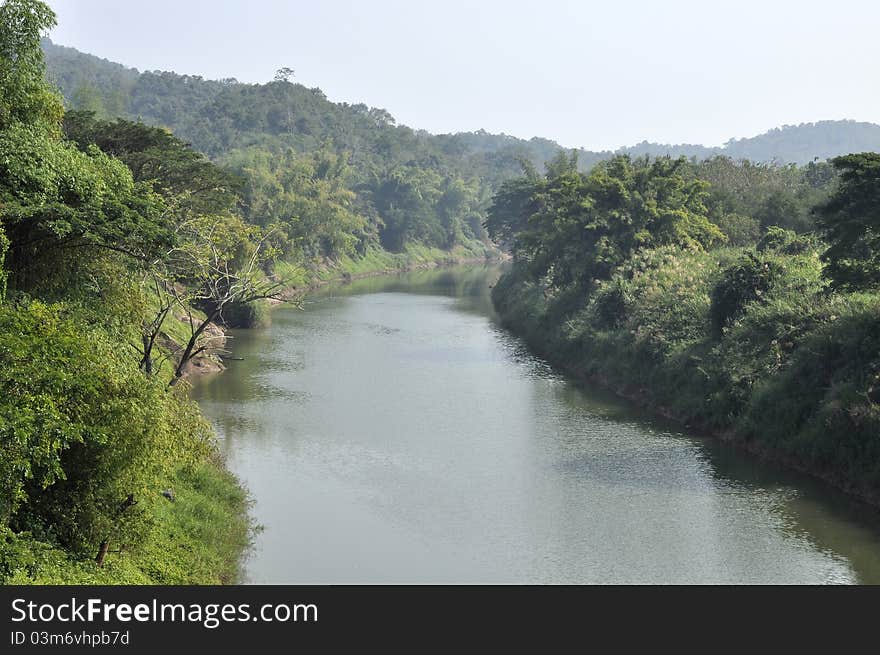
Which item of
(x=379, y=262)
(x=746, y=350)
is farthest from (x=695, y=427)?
(x=379, y=262)

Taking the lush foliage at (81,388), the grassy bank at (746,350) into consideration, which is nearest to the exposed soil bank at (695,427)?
the grassy bank at (746,350)

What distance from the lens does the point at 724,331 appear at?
1597 inches

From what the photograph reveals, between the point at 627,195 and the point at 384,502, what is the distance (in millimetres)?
34709

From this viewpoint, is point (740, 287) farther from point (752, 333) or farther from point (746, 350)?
point (746, 350)

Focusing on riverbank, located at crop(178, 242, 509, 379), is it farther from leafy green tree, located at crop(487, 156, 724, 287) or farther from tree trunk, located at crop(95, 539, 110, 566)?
tree trunk, located at crop(95, 539, 110, 566)

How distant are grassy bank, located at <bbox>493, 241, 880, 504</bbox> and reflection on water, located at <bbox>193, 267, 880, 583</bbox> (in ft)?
4.41

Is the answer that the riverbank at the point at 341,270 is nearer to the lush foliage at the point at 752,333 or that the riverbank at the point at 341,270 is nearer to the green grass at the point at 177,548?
the lush foliage at the point at 752,333

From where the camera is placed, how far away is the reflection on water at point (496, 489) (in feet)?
80.0

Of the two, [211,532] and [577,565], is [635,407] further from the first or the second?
[211,532]

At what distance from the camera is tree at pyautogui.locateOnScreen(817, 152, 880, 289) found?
1251 inches

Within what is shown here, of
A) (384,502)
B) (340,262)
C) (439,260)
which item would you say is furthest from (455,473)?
(439,260)

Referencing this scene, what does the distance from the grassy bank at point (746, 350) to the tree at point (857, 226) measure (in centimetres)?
160

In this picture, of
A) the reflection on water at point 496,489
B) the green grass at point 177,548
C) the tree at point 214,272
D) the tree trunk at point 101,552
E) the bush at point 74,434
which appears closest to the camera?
the bush at point 74,434

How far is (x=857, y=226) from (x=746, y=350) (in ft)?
23.5
